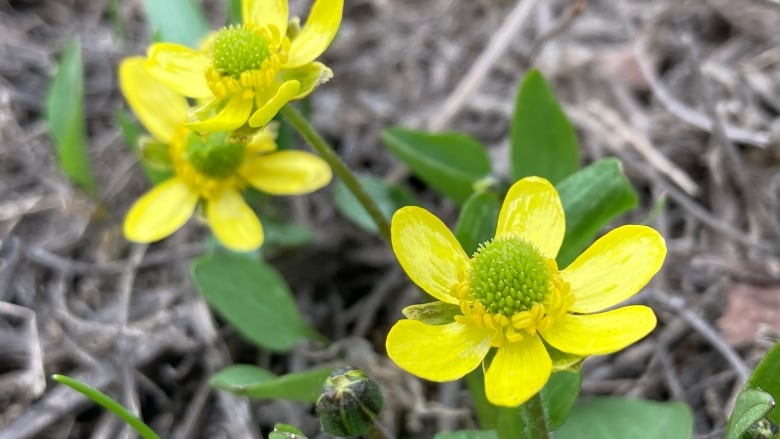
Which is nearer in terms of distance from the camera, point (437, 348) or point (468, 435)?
point (437, 348)

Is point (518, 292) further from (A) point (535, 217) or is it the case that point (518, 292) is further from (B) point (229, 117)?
(B) point (229, 117)

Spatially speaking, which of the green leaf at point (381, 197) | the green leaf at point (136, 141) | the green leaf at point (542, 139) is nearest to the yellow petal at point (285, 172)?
the green leaf at point (381, 197)

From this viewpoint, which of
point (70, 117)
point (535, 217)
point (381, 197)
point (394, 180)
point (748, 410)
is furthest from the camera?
point (394, 180)

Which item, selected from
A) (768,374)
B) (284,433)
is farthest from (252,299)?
(768,374)

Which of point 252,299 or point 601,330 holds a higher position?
point 601,330

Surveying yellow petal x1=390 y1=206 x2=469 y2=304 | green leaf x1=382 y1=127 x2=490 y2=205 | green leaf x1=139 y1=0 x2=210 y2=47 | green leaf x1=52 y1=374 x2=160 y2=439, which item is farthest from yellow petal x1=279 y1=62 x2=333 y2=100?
green leaf x1=139 y1=0 x2=210 y2=47

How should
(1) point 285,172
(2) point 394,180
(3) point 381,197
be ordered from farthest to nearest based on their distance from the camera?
(2) point 394,180
(3) point 381,197
(1) point 285,172

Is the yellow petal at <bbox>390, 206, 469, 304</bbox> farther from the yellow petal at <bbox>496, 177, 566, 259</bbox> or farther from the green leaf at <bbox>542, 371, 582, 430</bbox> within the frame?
the green leaf at <bbox>542, 371, 582, 430</bbox>
